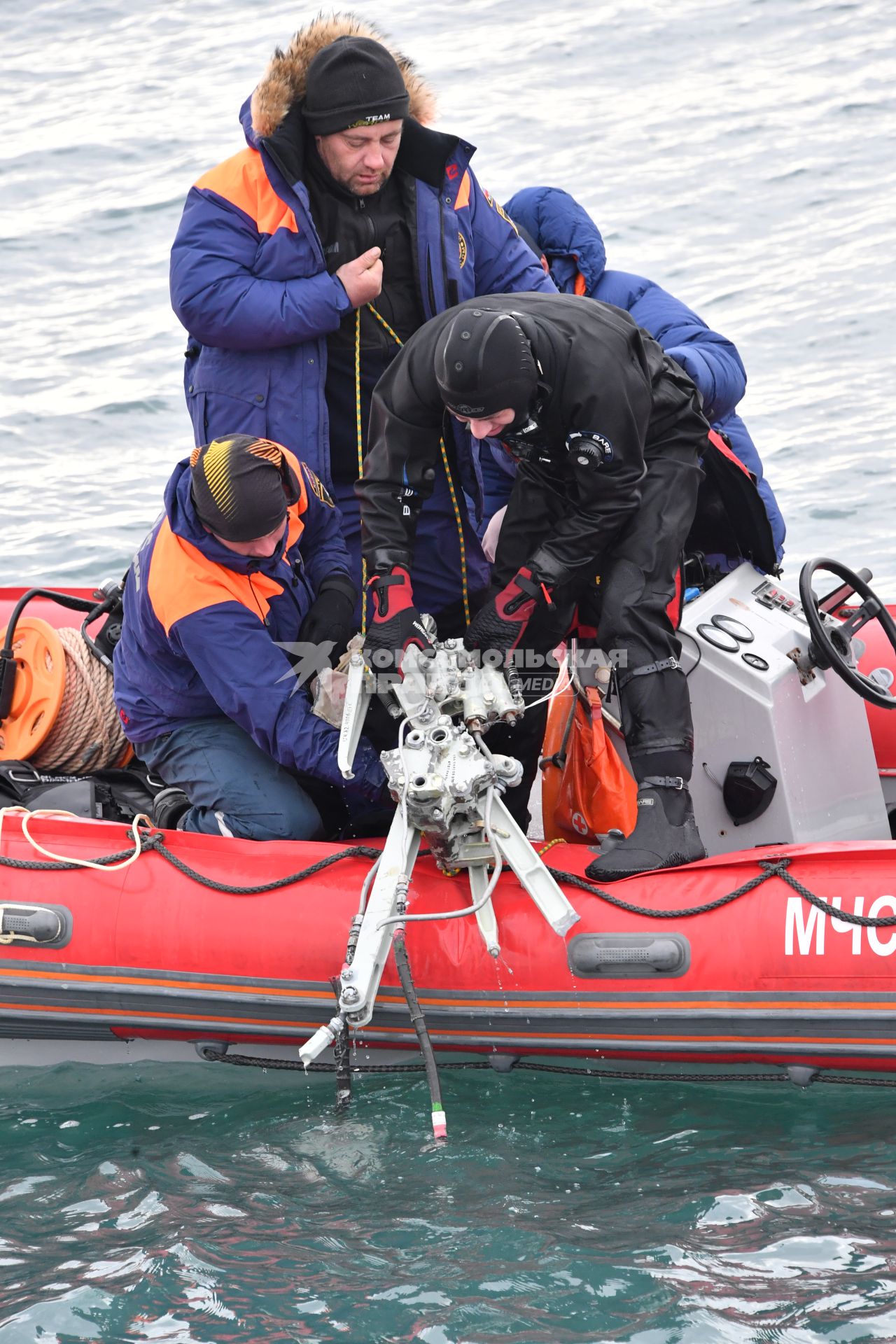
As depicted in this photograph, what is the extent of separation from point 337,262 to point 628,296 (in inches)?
44.6

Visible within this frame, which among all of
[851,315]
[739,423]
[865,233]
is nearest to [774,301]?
[851,315]

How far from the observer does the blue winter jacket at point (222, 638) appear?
3549mm

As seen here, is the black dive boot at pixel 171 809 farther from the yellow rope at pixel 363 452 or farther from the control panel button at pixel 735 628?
the control panel button at pixel 735 628

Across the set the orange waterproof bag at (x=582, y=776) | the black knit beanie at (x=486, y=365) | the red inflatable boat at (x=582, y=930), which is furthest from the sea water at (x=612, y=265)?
the black knit beanie at (x=486, y=365)

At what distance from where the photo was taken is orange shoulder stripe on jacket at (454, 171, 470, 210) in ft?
12.4

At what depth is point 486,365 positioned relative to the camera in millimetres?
3107

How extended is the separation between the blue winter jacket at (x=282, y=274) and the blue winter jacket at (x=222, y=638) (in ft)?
0.68

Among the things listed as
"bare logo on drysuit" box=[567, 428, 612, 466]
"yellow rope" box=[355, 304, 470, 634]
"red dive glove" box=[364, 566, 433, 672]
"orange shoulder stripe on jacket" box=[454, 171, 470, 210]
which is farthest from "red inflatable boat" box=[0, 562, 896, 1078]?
"orange shoulder stripe on jacket" box=[454, 171, 470, 210]

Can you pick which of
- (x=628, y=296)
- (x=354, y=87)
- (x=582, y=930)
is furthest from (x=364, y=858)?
(x=628, y=296)

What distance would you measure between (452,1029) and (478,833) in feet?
1.42

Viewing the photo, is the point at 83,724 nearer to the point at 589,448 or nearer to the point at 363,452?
the point at 363,452

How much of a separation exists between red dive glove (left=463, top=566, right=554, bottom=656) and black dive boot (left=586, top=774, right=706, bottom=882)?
0.42 m

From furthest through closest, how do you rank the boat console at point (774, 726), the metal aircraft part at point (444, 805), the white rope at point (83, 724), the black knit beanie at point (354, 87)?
the white rope at point (83, 724) < the boat console at point (774, 726) < the black knit beanie at point (354, 87) < the metal aircraft part at point (444, 805)

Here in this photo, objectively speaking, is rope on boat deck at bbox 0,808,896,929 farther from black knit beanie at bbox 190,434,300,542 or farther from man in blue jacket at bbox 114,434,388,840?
black knit beanie at bbox 190,434,300,542
